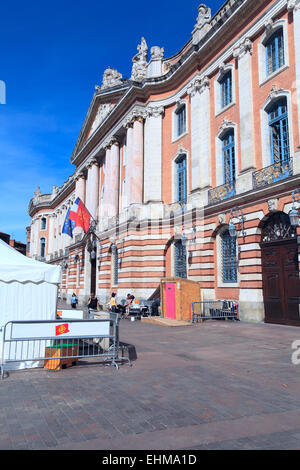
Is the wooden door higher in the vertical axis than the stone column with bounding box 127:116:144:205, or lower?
lower

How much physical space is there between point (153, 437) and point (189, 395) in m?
1.81

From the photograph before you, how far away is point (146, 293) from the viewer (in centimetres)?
2525

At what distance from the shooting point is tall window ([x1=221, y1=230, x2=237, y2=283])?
19500mm

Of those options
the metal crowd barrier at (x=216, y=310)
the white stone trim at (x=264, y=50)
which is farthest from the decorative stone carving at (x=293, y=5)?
the metal crowd barrier at (x=216, y=310)

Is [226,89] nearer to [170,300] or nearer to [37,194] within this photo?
[170,300]

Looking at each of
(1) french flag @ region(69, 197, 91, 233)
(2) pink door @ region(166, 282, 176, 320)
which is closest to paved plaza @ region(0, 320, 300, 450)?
(2) pink door @ region(166, 282, 176, 320)

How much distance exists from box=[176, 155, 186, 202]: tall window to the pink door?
7.88 meters

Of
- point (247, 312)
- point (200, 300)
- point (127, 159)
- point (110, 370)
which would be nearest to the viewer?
point (110, 370)

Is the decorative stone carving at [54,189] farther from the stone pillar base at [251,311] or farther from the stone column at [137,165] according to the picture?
the stone pillar base at [251,311]

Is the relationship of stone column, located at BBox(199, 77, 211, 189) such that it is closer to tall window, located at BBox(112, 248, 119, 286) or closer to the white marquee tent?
tall window, located at BBox(112, 248, 119, 286)

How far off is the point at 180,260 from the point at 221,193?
18.8ft

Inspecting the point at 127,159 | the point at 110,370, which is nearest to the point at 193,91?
the point at 127,159

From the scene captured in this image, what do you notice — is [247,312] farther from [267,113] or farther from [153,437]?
[153,437]

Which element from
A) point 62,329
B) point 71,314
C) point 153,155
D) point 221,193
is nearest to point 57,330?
point 62,329
